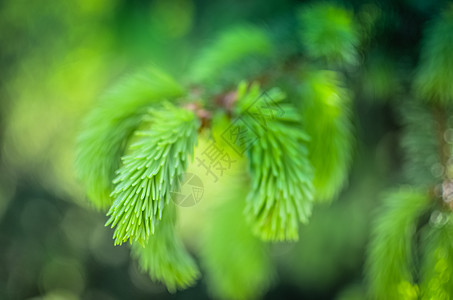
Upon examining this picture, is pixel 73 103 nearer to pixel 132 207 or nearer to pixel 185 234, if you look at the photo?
pixel 185 234

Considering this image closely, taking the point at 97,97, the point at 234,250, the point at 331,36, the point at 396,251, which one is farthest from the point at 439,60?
the point at 97,97

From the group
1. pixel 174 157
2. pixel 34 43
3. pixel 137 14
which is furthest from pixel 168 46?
pixel 174 157

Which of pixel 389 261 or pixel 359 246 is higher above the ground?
pixel 389 261

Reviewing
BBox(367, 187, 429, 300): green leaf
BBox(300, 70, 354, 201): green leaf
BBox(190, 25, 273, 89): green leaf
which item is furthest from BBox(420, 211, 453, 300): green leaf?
BBox(190, 25, 273, 89): green leaf

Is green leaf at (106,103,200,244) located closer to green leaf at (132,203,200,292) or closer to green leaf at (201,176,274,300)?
green leaf at (132,203,200,292)

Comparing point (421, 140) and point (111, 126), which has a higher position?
point (111, 126)

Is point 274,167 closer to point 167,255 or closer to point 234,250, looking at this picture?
point 167,255
